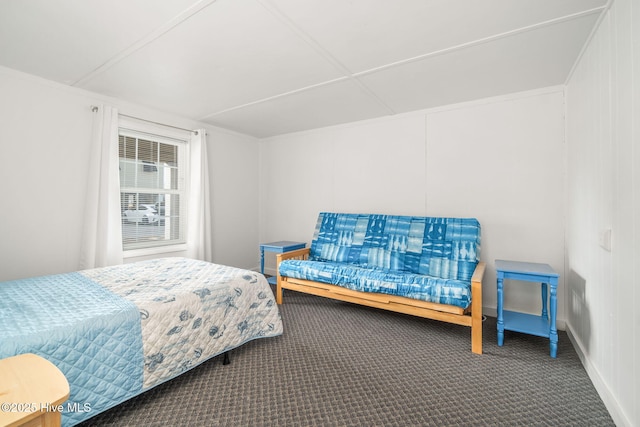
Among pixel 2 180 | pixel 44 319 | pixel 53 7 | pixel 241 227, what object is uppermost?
pixel 53 7

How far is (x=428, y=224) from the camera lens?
3.23 m

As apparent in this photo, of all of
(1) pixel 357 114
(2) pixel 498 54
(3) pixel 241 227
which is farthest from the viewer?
(3) pixel 241 227

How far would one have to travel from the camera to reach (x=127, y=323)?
165 centimetres

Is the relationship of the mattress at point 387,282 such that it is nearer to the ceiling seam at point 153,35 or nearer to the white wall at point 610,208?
the white wall at point 610,208

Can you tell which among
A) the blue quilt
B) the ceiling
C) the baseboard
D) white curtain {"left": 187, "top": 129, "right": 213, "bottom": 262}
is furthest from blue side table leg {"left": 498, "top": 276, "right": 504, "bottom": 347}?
white curtain {"left": 187, "top": 129, "right": 213, "bottom": 262}

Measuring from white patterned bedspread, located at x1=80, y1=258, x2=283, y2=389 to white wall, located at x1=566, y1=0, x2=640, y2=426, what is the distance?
2206 millimetres

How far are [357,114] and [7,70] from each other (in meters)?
3.36

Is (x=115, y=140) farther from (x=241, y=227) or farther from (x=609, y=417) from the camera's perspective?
(x=609, y=417)

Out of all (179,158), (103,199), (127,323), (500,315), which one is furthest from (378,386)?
(179,158)

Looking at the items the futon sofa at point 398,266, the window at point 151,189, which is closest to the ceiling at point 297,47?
the window at point 151,189

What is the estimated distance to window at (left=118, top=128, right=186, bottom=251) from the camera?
3297 mm

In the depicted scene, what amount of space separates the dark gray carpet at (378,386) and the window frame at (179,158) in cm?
190

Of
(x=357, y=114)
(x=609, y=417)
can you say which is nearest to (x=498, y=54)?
(x=357, y=114)

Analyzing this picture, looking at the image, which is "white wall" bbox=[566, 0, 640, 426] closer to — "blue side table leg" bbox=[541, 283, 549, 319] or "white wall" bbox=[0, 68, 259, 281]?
"blue side table leg" bbox=[541, 283, 549, 319]
